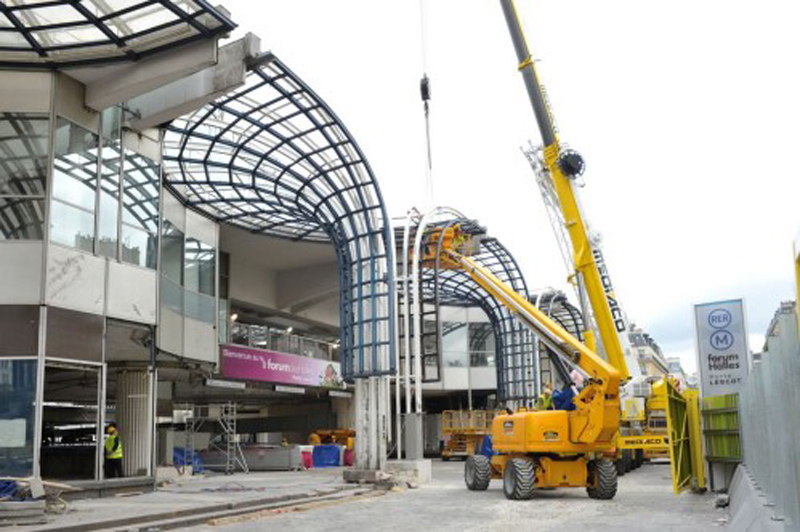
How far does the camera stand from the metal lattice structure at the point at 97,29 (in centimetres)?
1432

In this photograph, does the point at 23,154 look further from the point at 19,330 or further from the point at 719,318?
the point at 719,318

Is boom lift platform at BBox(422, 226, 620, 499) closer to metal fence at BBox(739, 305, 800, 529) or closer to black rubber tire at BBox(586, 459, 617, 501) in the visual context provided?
black rubber tire at BBox(586, 459, 617, 501)

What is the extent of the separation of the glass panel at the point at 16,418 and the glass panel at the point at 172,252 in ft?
24.7

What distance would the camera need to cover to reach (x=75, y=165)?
16.6 meters

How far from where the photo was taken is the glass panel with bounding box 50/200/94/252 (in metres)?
15.9

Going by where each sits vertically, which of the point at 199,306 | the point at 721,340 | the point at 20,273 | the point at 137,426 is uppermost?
the point at 199,306

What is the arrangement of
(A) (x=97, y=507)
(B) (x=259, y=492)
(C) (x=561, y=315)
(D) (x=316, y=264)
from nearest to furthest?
(A) (x=97, y=507) → (B) (x=259, y=492) → (D) (x=316, y=264) → (C) (x=561, y=315)

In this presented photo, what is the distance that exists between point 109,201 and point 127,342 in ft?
11.9

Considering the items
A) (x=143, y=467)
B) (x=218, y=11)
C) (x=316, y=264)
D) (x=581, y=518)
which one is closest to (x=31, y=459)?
(x=143, y=467)

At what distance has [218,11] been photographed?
48.3 ft

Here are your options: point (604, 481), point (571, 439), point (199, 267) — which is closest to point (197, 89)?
point (199, 267)

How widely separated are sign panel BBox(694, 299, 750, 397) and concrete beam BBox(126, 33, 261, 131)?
34.6 ft

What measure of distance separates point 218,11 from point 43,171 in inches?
188

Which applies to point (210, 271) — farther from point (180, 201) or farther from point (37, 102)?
point (37, 102)
